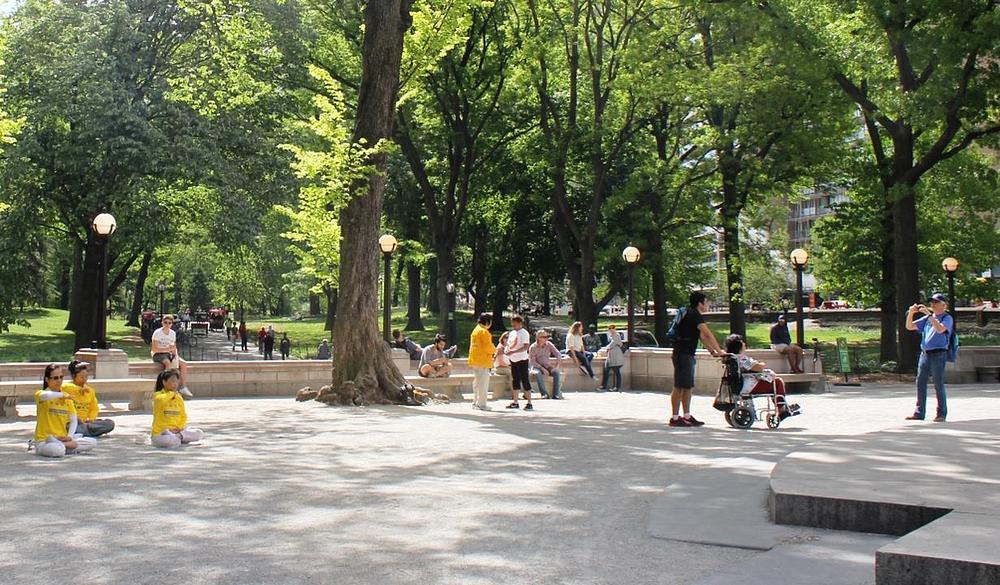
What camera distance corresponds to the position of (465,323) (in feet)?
180

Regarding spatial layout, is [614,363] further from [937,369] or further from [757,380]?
[937,369]

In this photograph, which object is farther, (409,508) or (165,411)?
(165,411)

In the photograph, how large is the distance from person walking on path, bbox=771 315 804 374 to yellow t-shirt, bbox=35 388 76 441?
16.6 meters

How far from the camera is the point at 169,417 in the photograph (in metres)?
11.4

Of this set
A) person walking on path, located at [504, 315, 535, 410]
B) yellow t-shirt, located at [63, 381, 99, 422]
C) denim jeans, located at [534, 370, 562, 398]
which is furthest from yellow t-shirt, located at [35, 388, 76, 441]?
denim jeans, located at [534, 370, 562, 398]

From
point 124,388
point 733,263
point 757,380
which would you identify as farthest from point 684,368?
point 733,263

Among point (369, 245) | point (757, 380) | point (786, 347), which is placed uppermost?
point (369, 245)

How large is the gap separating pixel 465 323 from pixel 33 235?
25413 mm

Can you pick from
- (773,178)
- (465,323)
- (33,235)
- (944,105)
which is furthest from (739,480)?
(465,323)

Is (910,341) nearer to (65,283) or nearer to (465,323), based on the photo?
(465,323)

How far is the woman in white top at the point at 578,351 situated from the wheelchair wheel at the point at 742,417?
10220mm

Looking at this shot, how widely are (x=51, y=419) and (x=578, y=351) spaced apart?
49.3 ft

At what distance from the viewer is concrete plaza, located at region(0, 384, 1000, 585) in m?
5.68

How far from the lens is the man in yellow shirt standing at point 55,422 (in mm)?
10586
